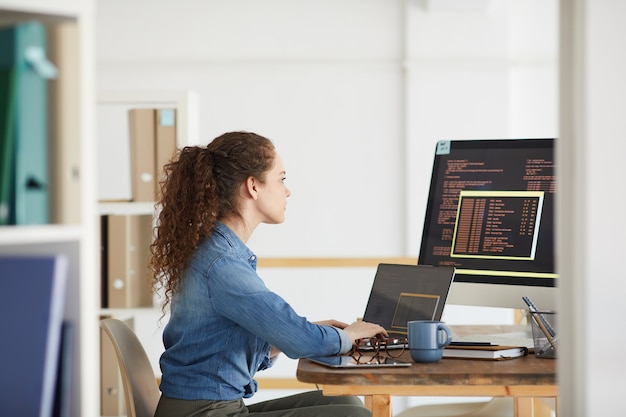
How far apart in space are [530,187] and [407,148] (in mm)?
2858

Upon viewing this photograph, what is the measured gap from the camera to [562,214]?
1.31 m

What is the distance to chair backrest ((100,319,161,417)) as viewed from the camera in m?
2.15

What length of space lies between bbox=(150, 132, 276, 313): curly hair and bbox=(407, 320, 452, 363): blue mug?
584 millimetres

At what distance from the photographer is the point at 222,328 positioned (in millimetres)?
2119

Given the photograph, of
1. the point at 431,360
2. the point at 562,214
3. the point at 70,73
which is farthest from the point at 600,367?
the point at 70,73

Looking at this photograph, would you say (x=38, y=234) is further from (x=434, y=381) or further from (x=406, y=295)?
(x=406, y=295)

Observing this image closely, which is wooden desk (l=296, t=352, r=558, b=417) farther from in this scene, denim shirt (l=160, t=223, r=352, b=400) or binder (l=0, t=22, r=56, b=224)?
binder (l=0, t=22, r=56, b=224)

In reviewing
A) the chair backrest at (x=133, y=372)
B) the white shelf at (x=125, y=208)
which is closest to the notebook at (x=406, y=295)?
the chair backrest at (x=133, y=372)

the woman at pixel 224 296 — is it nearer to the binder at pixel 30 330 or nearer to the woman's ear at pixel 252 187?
the woman's ear at pixel 252 187

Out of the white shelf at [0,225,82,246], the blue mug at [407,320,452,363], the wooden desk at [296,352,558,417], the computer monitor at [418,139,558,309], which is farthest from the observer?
the computer monitor at [418,139,558,309]

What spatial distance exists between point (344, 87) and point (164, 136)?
1.72 meters

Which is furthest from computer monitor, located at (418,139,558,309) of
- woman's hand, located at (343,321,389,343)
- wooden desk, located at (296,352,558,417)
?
wooden desk, located at (296,352,558,417)

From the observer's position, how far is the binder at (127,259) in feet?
12.8

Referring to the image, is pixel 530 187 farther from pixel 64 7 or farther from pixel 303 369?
pixel 64 7
